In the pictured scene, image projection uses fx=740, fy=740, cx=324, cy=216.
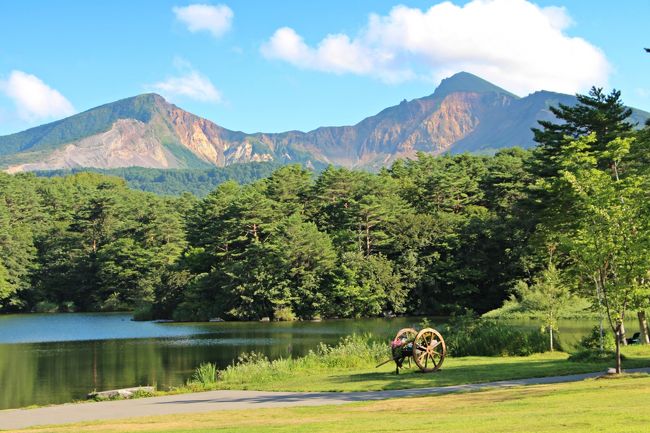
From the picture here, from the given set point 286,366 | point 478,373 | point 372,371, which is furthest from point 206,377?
point 478,373

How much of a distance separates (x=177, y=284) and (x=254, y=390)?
52.3 meters

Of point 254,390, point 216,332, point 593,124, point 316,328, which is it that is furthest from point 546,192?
point 254,390

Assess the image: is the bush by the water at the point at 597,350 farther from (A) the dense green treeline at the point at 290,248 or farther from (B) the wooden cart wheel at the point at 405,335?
(A) the dense green treeline at the point at 290,248

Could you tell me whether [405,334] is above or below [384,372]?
above

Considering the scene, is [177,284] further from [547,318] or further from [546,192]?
[547,318]

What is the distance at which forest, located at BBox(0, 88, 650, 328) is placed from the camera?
50.8m

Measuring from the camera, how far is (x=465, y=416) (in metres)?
12.8

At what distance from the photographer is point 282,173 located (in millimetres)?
85688

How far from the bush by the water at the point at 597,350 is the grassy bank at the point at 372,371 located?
0.45 metres

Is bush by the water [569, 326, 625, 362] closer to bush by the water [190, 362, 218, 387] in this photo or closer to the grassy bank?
the grassy bank

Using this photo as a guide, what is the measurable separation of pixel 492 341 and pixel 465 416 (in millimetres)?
15094

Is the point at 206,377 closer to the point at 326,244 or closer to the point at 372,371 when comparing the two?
the point at 372,371

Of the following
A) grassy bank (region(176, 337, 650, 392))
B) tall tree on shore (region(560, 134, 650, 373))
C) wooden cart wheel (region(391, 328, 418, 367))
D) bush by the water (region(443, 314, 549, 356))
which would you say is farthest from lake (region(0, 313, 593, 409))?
tall tree on shore (region(560, 134, 650, 373))

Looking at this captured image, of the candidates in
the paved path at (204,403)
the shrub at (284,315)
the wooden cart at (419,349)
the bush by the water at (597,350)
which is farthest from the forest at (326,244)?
the paved path at (204,403)
